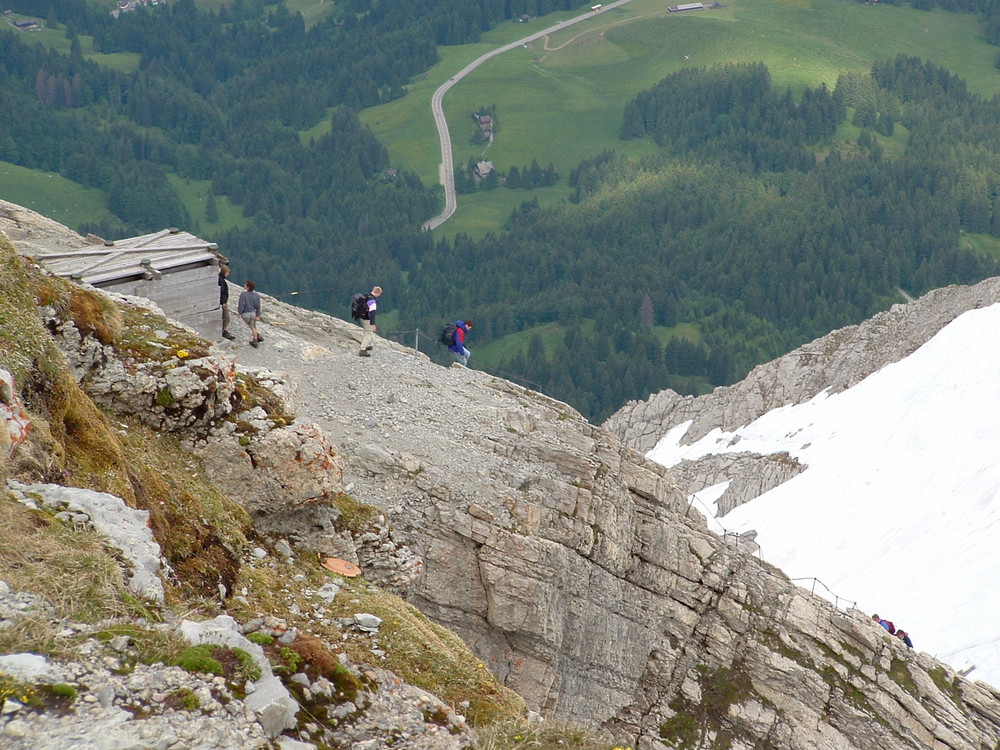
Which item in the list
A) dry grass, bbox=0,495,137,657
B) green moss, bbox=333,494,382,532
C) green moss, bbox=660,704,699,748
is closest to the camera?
dry grass, bbox=0,495,137,657

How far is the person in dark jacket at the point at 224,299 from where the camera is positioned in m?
32.3

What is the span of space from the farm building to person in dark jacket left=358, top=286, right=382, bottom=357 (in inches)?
185

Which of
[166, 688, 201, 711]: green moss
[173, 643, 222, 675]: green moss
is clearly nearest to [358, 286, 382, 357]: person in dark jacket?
[173, 643, 222, 675]: green moss

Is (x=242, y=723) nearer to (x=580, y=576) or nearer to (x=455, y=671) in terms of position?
(x=455, y=671)

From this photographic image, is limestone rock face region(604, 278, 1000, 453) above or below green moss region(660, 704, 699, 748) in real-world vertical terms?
below

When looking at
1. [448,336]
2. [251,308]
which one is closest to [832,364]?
[448,336]

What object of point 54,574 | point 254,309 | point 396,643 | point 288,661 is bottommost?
point 254,309

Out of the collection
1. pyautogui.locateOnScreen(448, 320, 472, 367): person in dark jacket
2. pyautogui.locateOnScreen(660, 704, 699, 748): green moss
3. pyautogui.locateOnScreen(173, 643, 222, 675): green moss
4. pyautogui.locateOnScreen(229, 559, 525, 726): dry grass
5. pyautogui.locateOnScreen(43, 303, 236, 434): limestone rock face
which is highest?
pyautogui.locateOnScreen(173, 643, 222, 675): green moss

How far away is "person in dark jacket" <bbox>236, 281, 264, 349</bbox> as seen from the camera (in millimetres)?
32562

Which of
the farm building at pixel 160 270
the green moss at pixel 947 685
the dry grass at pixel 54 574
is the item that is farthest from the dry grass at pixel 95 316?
the green moss at pixel 947 685

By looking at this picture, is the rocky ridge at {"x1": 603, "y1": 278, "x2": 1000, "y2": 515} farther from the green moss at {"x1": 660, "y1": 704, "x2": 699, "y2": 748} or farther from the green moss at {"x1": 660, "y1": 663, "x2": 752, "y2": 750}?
the green moss at {"x1": 660, "y1": 704, "x2": 699, "y2": 748}

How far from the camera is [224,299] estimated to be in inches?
1287

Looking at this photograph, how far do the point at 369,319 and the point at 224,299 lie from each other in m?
4.66

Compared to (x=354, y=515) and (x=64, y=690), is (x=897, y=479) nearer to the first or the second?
(x=354, y=515)
